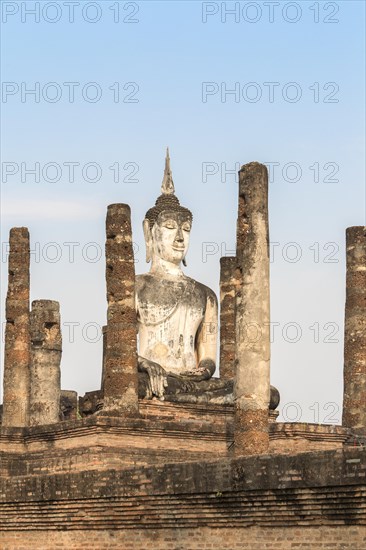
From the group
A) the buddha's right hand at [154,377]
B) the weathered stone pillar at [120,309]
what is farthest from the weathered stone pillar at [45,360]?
the weathered stone pillar at [120,309]

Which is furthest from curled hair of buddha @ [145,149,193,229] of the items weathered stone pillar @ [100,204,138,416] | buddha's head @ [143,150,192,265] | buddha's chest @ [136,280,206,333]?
weathered stone pillar @ [100,204,138,416]

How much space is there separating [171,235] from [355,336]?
3427 mm

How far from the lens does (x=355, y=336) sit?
21.2 metres

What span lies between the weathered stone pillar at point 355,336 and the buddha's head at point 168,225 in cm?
269

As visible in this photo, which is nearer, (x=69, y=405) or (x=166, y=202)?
(x=166, y=202)

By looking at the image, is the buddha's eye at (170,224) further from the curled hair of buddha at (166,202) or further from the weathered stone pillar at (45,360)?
the weathered stone pillar at (45,360)

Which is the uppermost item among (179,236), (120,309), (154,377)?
(179,236)

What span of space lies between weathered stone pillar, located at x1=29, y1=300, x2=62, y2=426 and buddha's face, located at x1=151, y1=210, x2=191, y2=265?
7.37ft

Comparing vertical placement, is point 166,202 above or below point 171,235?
above

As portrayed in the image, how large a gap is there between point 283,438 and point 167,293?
379 centimetres

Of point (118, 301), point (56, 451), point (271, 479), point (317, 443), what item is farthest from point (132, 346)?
point (271, 479)

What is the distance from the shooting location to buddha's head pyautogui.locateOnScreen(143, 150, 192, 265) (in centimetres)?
2156

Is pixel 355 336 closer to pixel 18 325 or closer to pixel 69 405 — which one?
pixel 18 325

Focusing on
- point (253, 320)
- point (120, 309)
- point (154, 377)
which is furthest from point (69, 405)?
point (253, 320)
